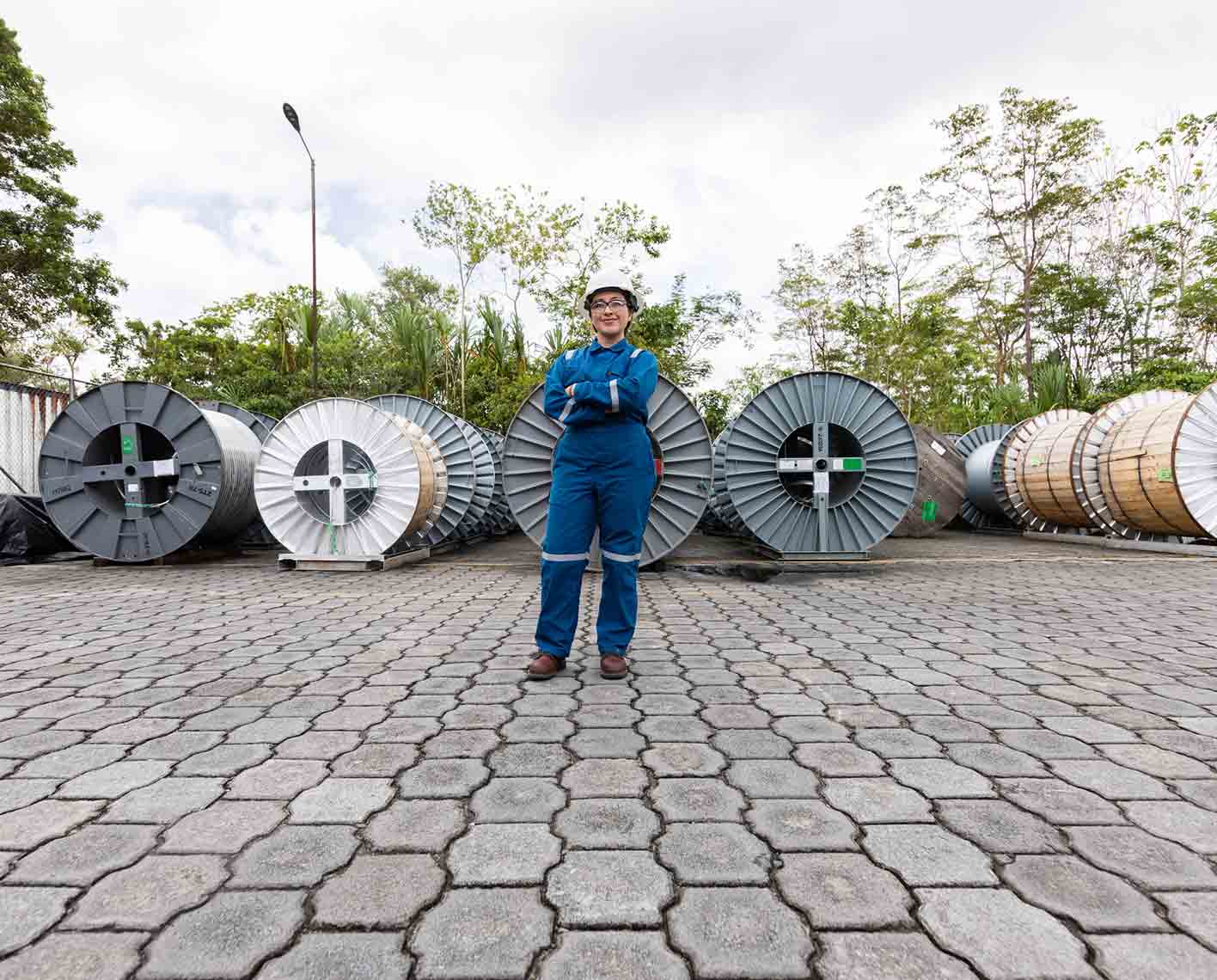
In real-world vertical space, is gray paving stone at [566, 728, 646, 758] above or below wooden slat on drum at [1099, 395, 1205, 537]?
below

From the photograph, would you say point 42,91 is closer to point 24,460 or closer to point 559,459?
point 24,460

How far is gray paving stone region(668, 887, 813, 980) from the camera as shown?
1.42 m

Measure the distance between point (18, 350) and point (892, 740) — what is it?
3923 centimetres

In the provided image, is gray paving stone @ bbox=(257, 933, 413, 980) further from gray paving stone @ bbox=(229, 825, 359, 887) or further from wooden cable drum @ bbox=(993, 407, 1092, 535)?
wooden cable drum @ bbox=(993, 407, 1092, 535)

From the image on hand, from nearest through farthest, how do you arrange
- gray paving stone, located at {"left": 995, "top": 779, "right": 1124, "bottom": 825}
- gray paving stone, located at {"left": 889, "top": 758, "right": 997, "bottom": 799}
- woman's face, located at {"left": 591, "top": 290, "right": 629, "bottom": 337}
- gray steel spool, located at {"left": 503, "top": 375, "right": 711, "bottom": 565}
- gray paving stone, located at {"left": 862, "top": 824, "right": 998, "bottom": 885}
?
gray paving stone, located at {"left": 862, "top": 824, "right": 998, "bottom": 885}, gray paving stone, located at {"left": 995, "top": 779, "right": 1124, "bottom": 825}, gray paving stone, located at {"left": 889, "top": 758, "right": 997, "bottom": 799}, woman's face, located at {"left": 591, "top": 290, "right": 629, "bottom": 337}, gray steel spool, located at {"left": 503, "top": 375, "right": 711, "bottom": 565}

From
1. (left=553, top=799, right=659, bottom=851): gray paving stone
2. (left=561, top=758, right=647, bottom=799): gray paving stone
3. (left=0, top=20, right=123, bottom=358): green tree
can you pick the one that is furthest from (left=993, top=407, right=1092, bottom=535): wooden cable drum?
(left=0, top=20, right=123, bottom=358): green tree

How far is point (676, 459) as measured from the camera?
24.0 feet

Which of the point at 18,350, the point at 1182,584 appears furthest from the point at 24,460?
the point at 18,350

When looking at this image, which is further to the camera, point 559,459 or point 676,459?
point 676,459

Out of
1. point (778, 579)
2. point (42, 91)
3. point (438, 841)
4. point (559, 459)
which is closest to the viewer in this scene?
point (438, 841)

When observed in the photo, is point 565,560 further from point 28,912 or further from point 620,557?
point 28,912

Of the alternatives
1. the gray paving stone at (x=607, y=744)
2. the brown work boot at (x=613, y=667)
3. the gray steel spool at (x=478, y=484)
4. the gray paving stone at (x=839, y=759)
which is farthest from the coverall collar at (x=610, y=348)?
the gray steel spool at (x=478, y=484)

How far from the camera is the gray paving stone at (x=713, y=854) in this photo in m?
1.75

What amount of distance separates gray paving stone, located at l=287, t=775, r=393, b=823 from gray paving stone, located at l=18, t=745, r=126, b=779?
2.80 feet
